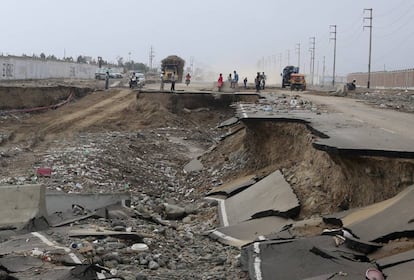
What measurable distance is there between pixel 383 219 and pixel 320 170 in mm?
3596

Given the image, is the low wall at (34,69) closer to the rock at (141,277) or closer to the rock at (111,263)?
the rock at (111,263)

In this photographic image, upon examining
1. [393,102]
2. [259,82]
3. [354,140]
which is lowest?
[354,140]

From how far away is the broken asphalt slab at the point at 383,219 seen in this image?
6172 mm

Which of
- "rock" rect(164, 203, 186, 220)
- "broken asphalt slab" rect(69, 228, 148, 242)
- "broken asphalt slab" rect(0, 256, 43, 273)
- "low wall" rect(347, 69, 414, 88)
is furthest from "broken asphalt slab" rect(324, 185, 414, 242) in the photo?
"low wall" rect(347, 69, 414, 88)

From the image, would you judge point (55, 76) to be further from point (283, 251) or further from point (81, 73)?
point (283, 251)

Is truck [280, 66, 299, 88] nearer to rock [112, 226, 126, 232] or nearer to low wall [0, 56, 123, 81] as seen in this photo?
low wall [0, 56, 123, 81]

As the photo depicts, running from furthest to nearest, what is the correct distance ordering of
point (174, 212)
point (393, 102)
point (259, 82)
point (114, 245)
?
point (259, 82) < point (393, 102) < point (174, 212) < point (114, 245)

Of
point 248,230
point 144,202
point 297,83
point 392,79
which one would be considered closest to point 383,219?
point 248,230

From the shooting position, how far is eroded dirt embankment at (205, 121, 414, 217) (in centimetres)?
834

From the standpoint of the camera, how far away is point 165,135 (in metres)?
24.9

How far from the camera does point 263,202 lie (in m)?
10.3

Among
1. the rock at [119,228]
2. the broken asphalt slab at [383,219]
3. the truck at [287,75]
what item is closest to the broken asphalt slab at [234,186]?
the rock at [119,228]

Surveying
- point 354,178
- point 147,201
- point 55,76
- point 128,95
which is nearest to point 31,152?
point 147,201

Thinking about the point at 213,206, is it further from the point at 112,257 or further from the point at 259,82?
the point at 259,82
